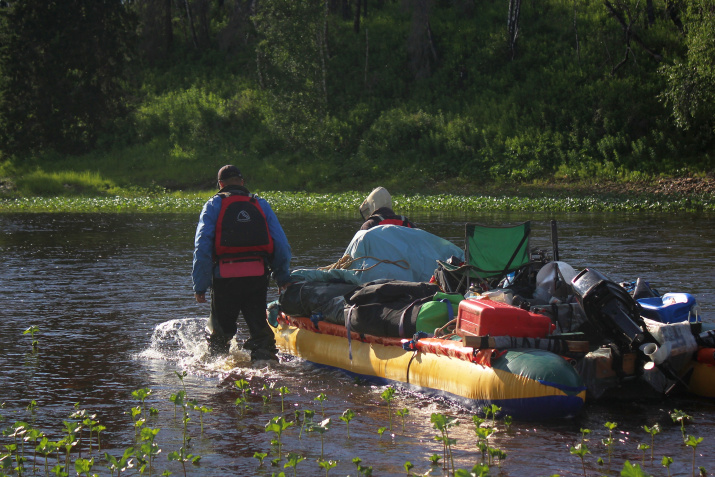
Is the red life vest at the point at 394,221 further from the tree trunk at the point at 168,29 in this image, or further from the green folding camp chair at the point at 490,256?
the tree trunk at the point at 168,29

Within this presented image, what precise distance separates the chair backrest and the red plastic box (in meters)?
1.37

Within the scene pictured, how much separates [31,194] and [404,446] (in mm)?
35098

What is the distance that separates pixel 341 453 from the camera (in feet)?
18.3

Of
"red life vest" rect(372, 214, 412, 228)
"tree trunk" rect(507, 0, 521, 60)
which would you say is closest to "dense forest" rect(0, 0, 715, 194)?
"tree trunk" rect(507, 0, 521, 60)

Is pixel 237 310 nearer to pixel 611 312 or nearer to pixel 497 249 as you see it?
pixel 497 249

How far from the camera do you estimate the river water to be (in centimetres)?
550

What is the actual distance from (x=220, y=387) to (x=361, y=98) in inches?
1375

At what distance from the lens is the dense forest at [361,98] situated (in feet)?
107

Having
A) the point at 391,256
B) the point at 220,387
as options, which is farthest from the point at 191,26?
the point at 220,387

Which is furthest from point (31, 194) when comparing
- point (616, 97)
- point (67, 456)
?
point (67, 456)

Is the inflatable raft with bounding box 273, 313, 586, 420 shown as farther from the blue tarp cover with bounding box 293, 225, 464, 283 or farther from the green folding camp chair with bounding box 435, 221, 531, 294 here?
the green folding camp chair with bounding box 435, 221, 531, 294

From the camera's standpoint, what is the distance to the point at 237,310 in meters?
8.01

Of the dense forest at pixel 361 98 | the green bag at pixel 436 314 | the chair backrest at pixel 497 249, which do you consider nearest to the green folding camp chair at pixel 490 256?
the chair backrest at pixel 497 249

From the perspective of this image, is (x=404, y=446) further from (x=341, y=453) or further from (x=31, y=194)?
(x=31, y=194)
